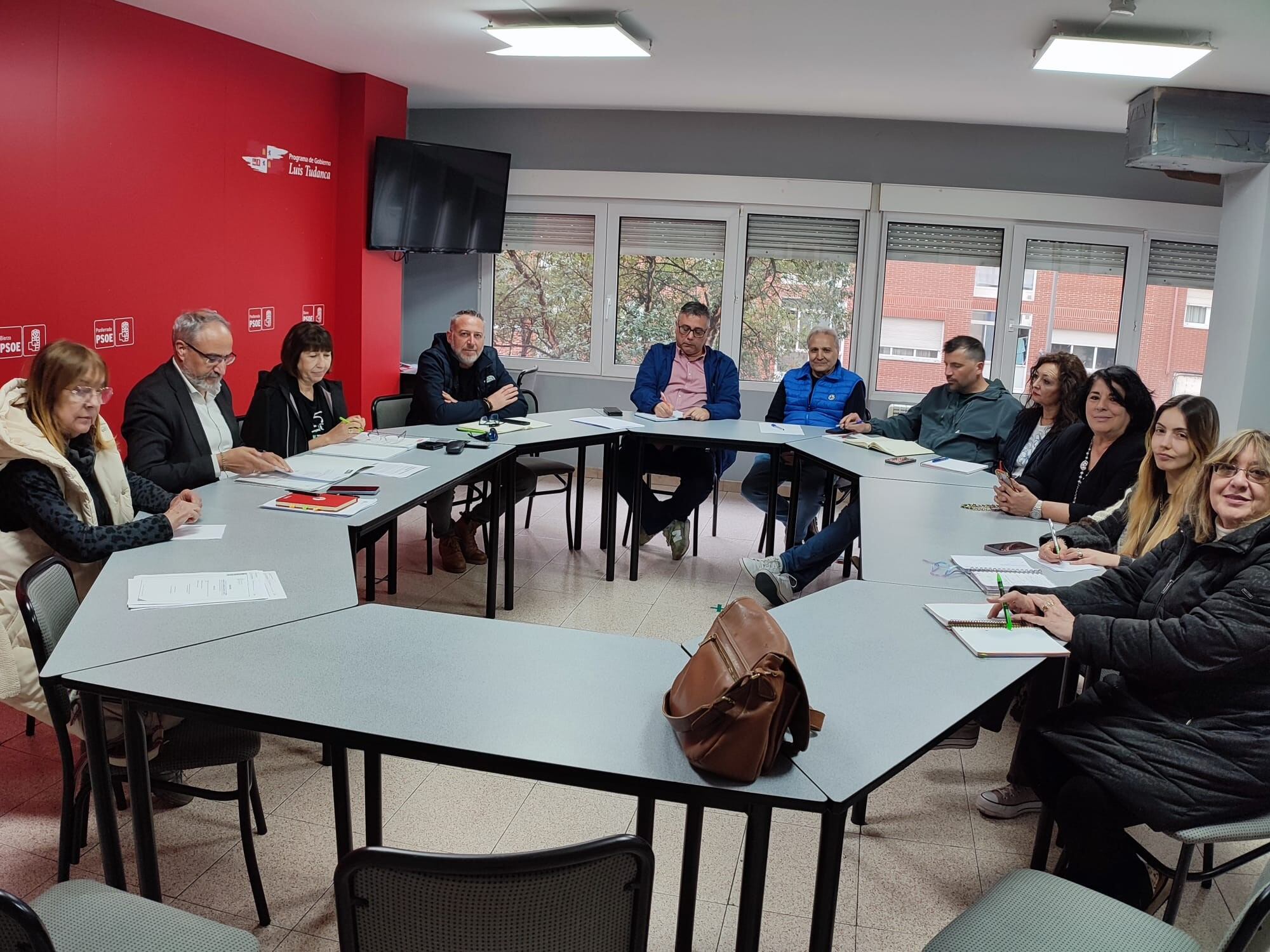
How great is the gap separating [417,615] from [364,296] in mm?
4556

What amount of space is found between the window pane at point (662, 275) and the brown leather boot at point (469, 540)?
2.59 metres

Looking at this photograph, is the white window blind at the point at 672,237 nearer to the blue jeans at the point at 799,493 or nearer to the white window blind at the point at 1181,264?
Answer: the blue jeans at the point at 799,493

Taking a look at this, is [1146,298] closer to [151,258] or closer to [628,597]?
[628,597]

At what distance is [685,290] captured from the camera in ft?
24.2

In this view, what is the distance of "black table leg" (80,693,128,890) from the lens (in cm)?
196

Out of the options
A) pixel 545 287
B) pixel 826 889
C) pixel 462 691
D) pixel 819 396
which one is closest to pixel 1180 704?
pixel 826 889

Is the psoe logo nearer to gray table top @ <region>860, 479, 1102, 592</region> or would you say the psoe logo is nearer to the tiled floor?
the tiled floor

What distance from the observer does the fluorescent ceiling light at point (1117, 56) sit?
4219 millimetres

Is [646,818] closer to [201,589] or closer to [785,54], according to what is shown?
[201,589]

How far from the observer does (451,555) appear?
16.8ft

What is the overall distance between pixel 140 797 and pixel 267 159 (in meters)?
4.60

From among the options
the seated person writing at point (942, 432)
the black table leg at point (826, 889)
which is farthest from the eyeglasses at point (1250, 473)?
the seated person writing at point (942, 432)

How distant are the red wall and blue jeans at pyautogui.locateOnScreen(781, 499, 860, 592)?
3.22m

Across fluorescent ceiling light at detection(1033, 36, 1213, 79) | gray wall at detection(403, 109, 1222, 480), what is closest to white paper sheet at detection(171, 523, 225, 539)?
fluorescent ceiling light at detection(1033, 36, 1213, 79)
